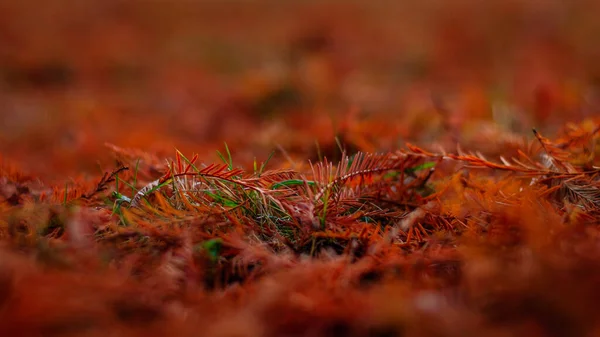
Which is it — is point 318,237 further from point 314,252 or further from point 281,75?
point 281,75

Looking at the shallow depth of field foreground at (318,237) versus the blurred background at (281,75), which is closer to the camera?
the shallow depth of field foreground at (318,237)

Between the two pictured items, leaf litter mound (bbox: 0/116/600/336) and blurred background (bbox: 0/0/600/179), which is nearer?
leaf litter mound (bbox: 0/116/600/336)

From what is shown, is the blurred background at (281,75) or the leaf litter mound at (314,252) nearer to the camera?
the leaf litter mound at (314,252)

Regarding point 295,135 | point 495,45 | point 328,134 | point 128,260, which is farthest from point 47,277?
point 495,45

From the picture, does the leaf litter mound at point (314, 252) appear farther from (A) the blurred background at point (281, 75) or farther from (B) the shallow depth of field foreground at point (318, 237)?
(A) the blurred background at point (281, 75)

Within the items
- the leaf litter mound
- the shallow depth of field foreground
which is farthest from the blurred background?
the leaf litter mound

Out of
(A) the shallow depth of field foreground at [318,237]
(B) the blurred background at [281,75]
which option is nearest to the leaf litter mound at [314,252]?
(A) the shallow depth of field foreground at [318,237]

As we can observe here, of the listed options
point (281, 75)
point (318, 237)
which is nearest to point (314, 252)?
point (318, 237)

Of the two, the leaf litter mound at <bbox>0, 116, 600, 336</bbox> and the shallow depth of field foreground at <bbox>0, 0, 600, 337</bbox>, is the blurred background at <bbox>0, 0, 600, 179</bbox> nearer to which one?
the shallow depth of field foreground at <bbox>0, 0, 600, 337</bbox>
